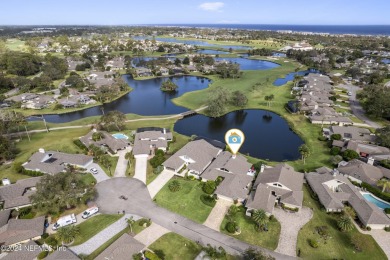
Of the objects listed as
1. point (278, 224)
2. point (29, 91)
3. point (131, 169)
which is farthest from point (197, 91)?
point (278, 224)

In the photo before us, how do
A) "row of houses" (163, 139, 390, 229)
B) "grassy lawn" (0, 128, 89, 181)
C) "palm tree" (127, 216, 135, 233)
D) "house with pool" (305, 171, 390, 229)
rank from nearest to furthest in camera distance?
"palm tree" (127, 216, 135, 233) → "house with pool" (305, 171, 390, 229) → "row of houses" (163, 139, 390, 229) → "grassy lawn" (0, 128, 89, 181)

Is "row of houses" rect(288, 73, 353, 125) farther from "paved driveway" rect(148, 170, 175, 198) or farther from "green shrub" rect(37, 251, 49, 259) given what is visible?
"green shrub" rect(37, 251, 49, 259)

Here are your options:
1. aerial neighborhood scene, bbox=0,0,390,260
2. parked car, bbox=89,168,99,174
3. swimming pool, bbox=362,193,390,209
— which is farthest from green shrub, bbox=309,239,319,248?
parked car, bbox=89,168,99,174

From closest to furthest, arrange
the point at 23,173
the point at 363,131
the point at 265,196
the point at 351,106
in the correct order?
the point at 265,196 < the point at 23,173 < the point at 363,131 < the point at 351,106

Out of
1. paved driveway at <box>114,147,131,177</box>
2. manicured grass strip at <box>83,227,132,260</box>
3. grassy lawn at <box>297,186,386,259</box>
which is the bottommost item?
paved driveway at <box>114,147,131,177</box>

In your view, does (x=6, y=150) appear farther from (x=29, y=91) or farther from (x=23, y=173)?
(x=29, y=91)

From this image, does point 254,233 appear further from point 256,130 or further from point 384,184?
point 256,130

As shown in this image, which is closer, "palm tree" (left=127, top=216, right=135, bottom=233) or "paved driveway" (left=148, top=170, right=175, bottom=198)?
"palm tree" (left=127, top=216, right=135, bottom=233)
